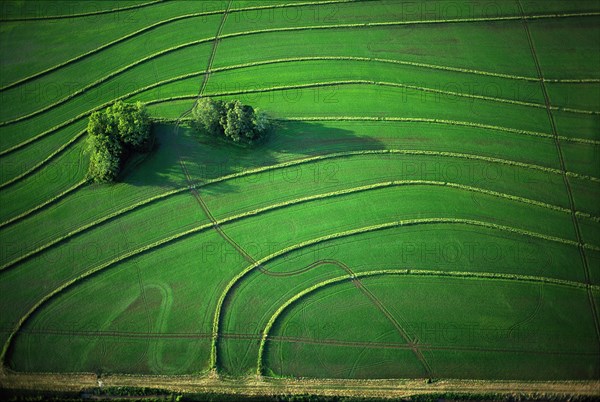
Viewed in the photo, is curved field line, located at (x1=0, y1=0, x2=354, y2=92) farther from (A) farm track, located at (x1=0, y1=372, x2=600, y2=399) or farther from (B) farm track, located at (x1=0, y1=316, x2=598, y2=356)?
(A) farm track, located at (x1=0, y1=372, x2=600, y2=399)

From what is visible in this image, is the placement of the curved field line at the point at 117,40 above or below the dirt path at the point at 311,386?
above

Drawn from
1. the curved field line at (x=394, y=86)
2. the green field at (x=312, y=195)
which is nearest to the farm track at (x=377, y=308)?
the green field at (x=312, y=195)

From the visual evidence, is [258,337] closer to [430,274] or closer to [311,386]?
[311,386]

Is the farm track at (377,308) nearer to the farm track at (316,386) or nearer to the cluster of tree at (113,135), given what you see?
the farm track at (316,386)

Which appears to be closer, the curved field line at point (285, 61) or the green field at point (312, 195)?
the green field at point (312, 195)

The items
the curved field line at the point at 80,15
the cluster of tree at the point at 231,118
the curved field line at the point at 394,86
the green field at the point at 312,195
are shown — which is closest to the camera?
the green field at the point at 312,195

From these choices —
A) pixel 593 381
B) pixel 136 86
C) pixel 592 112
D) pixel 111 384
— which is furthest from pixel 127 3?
pixel 593 381

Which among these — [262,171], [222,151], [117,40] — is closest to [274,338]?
[262,171]
